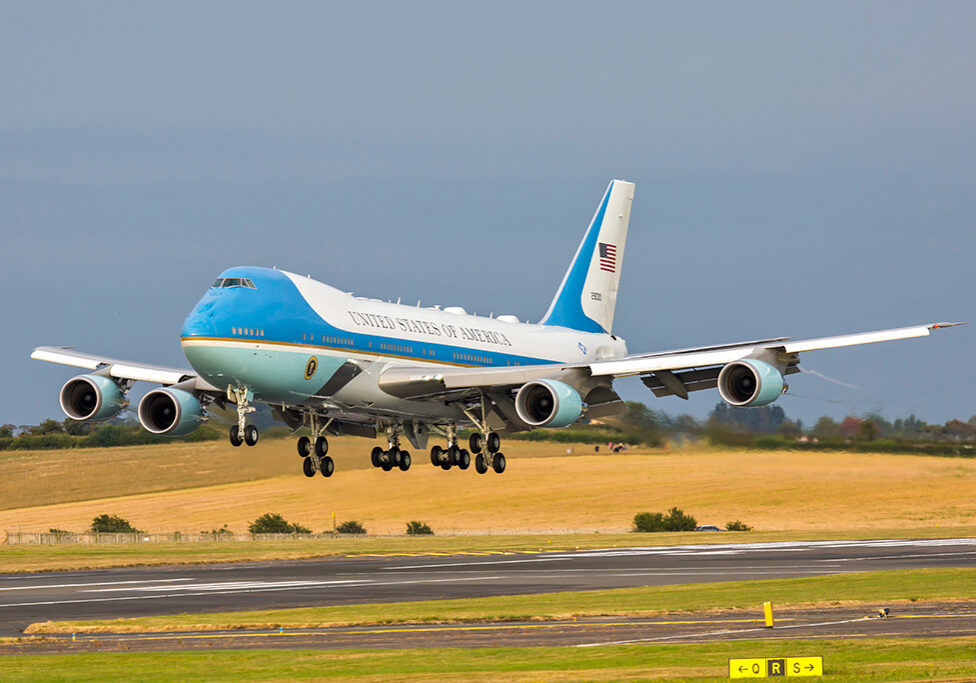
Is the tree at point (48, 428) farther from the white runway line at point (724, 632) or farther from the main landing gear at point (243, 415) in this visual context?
the white runway line at point (724, 632)

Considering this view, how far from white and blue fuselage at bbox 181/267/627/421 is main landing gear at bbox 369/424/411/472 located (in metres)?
2.49

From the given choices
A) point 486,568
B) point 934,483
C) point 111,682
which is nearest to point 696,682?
point 111,682

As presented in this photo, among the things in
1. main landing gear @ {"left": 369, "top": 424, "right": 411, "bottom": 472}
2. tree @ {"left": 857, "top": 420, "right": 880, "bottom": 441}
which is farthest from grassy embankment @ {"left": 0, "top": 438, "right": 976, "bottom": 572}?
main landing gear @ {"left": 369, "top": 424, "right": 411, "bottom": 472}

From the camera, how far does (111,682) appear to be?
124ft

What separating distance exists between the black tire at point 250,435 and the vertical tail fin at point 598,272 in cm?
2388

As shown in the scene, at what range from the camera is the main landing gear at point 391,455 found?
2739 inches

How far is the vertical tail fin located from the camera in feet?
264

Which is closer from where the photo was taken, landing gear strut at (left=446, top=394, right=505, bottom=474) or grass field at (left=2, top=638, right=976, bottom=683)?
grass field at (left=2, top=638, right=976, bottom=683)

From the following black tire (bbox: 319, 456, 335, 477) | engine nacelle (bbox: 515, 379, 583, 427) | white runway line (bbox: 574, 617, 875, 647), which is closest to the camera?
white runway line (bbox: 574, 617, 875, 647)

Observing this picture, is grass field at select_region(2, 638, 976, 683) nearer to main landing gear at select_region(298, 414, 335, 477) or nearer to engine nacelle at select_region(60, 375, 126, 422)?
main landing gear at select_region(298, 414, 335, 477)

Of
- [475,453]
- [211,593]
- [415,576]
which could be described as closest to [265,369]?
[211,593]

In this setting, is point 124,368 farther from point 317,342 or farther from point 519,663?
point 519,663

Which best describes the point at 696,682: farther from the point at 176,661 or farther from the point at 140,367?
the point at 140,367

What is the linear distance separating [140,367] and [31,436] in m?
65.3
